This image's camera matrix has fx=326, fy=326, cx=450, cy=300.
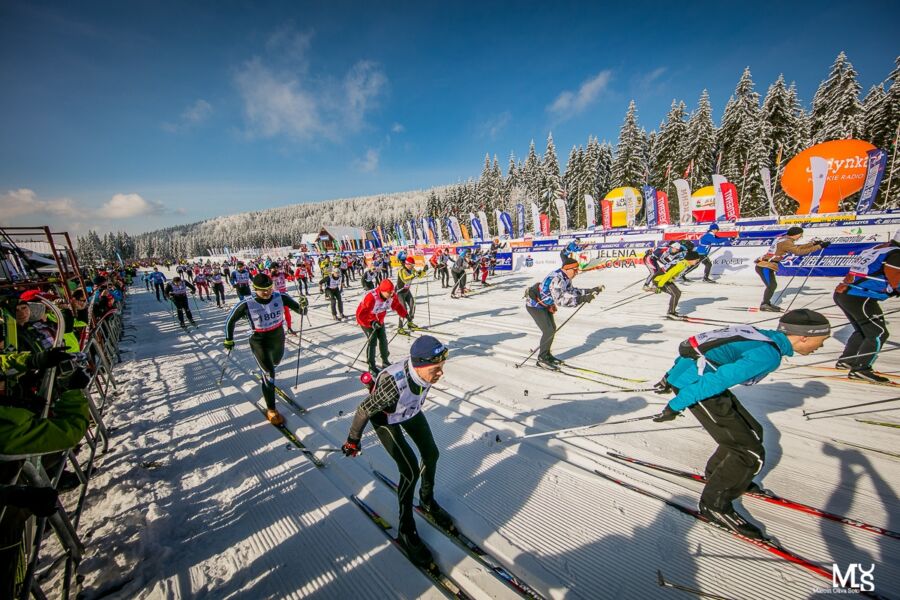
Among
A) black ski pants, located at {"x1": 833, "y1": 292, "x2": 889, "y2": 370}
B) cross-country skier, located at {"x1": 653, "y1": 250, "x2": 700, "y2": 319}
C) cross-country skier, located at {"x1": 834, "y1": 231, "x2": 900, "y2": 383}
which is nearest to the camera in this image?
cross-country skier, located at {"x1": 834, "y1": 231, "x2": 900, "y2": 383}

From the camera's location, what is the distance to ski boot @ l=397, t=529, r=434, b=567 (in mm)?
2734

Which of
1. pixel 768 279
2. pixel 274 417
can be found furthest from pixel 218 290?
pixel 768 279

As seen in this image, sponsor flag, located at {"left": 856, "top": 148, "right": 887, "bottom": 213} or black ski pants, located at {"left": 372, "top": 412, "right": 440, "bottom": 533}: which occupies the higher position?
sponsor flag, located at {"left": 856, "top": 148, "right": 887, "bottom": 213}

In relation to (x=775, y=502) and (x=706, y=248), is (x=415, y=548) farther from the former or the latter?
(x=706, y=248)

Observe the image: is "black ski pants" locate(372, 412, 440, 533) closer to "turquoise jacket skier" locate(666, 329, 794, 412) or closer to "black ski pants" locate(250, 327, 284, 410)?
"turquoise jacket skier" locate(666, 329, 794, 412)

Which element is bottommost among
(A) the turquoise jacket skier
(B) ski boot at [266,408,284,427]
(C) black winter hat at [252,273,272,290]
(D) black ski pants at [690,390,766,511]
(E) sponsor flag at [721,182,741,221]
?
(B) ski boot at [266,408,284,427]

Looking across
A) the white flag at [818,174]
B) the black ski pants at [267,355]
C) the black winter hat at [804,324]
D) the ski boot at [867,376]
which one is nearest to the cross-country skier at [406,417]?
the black winter hat at [804,324]

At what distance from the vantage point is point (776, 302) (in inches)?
370

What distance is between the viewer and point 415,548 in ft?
9.06

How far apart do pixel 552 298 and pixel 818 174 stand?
749 inches

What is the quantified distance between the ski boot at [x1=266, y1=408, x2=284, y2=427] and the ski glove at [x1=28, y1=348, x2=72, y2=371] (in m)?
2.49

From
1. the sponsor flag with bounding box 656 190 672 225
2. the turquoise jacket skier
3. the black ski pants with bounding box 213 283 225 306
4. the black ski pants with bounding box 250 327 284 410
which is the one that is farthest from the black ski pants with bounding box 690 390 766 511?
the sponsor flag with bounding box 656 190 672 225

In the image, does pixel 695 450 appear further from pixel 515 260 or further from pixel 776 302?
pixel 515 260

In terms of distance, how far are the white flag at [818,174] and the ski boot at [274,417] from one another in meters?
23.8
